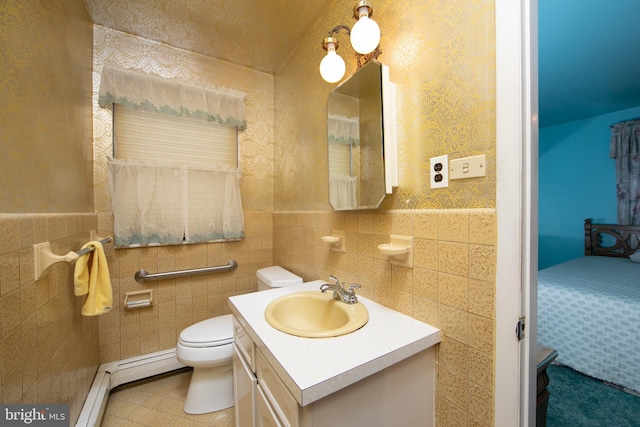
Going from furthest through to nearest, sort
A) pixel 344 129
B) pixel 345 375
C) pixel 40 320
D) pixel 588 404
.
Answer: pixel 588 404 < pixel 344 129 < pixel 40 320 < pixel 345 375

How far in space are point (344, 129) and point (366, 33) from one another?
0.43 metres

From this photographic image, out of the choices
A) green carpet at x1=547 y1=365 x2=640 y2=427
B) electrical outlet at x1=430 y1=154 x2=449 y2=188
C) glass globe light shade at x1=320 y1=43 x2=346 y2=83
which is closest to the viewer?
electrical outlet at x1=430 y1=154 x2=449 y2=188

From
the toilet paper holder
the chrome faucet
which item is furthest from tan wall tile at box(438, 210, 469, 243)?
the toilet paper holder

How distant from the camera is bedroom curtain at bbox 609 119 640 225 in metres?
2.75

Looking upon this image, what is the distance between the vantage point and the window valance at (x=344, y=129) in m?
1.21

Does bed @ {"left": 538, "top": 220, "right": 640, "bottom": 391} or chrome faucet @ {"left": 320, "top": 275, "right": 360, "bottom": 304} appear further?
bed @ {"left": 538, "top": 220, "right": 640, "bottom": 391}

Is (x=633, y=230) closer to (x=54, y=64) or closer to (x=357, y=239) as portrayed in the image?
(x=357, y=239)

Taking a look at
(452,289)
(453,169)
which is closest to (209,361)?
(452,289)

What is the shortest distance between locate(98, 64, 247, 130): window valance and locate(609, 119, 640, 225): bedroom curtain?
4374 mm

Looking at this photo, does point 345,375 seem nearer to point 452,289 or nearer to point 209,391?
point 452,289

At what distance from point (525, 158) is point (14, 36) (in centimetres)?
164

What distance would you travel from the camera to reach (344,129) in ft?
4.22

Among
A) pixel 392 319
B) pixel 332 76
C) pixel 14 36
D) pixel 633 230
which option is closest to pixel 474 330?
pixel 392 319

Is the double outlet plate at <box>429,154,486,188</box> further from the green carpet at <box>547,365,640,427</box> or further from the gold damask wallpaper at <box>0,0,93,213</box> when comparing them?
the green carpet at <box>547,365,640,427</box>
